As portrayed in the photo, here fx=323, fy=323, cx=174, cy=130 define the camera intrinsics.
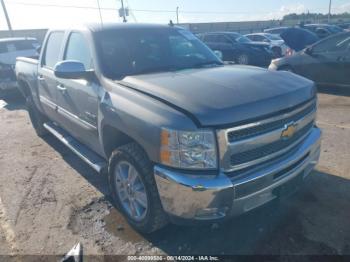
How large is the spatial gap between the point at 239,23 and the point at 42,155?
4376 centimetres

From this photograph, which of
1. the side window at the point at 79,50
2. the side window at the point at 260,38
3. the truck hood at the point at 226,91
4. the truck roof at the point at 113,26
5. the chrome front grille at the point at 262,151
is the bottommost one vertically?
the side window at the point at 260,38

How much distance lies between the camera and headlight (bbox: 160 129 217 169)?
2439 mm

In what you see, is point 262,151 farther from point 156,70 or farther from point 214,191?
point 156,70

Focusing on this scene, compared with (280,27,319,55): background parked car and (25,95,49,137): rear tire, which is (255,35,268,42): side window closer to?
(280,27,319,55): background parked car

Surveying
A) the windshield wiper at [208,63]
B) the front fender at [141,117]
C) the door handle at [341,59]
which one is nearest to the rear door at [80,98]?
the front fender at [141,117]

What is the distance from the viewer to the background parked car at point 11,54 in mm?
10055

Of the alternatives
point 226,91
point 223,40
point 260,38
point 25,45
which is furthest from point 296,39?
point 226,91

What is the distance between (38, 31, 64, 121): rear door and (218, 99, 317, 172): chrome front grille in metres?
3.06

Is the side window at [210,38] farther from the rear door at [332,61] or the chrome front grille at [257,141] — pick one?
the chrome front grille at [257,141]

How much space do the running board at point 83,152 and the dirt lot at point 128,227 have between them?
473mm

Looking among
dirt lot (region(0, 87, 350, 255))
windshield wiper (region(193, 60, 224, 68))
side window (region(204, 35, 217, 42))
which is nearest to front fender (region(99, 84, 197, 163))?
dirt lot (region(0, 87, 350, 255))

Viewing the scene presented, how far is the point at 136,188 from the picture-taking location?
3109 millimetres

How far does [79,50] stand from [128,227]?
7.23 feet

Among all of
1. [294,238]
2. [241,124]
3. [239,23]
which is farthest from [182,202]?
[239,23]
